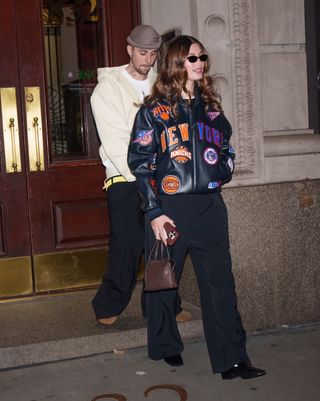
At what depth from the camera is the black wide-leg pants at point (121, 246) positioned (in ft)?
14.8

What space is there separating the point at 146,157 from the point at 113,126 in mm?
587

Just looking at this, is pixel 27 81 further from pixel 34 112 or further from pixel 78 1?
pixel 78 1

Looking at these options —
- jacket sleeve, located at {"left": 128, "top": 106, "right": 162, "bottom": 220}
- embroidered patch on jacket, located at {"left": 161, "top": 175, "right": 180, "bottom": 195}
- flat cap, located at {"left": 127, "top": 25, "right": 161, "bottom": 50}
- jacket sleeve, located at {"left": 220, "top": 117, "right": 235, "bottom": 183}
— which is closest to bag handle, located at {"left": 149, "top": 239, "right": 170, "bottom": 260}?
jacket sleeve, located at {"left": 128, "top": 106, "right": 162, "bottom": 220}

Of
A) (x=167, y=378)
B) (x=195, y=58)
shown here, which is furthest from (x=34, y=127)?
(x=167, y=378)

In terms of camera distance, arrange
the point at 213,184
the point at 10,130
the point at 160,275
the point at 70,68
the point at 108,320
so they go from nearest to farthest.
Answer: the point at 160,275 → the point at 213,184 → the point at 108,320 → the point at 10,130 → the point at 70,68

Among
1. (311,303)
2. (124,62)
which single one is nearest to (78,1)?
(124,62)

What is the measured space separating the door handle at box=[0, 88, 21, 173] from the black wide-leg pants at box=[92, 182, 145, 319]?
1.02 meters

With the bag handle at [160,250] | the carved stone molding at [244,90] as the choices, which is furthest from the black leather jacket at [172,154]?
the carved stone molding at [244,90]

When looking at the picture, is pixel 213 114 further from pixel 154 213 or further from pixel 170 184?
pixel 154 213

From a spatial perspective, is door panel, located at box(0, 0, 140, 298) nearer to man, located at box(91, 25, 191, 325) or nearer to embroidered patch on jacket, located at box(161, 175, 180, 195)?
man, located at box(91, 25, 191, 325)

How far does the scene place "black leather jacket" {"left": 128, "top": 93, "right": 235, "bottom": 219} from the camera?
3.78 meters

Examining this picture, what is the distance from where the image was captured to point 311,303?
5.12m

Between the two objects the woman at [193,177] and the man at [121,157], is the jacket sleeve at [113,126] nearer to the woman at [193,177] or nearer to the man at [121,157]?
the man at [121,157]

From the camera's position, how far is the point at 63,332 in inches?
178
